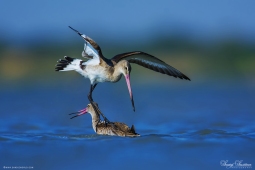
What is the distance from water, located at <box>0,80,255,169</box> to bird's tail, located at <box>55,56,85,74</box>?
106 cm

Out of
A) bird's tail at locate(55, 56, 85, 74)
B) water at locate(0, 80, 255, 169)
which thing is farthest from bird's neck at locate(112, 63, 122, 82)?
water at locate(0, 80, 255, 169)

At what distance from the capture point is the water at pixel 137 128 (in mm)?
11641

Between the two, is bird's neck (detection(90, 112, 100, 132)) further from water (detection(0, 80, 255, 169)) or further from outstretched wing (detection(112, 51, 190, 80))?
outstretched wing (detection(112, 51, 190, 80))

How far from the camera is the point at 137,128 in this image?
1480 cm

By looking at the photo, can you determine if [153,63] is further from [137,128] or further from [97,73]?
[137,128]

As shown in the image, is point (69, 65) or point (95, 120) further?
point (95, 120)

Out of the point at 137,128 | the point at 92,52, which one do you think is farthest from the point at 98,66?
the point at 137,128

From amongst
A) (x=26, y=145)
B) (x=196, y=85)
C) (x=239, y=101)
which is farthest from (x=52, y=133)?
(x=196, y=85)

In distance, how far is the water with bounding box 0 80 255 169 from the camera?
38.2 feet

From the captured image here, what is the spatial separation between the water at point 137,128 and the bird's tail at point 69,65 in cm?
106

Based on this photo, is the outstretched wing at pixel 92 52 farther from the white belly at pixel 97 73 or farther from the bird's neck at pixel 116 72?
the bird's neck at pixel 116 72

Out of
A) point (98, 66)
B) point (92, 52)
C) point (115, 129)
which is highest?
point (92, 52)

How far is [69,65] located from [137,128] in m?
2.21

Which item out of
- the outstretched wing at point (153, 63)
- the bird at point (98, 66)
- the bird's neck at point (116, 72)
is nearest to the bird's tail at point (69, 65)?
the bird at point (98, 66)
